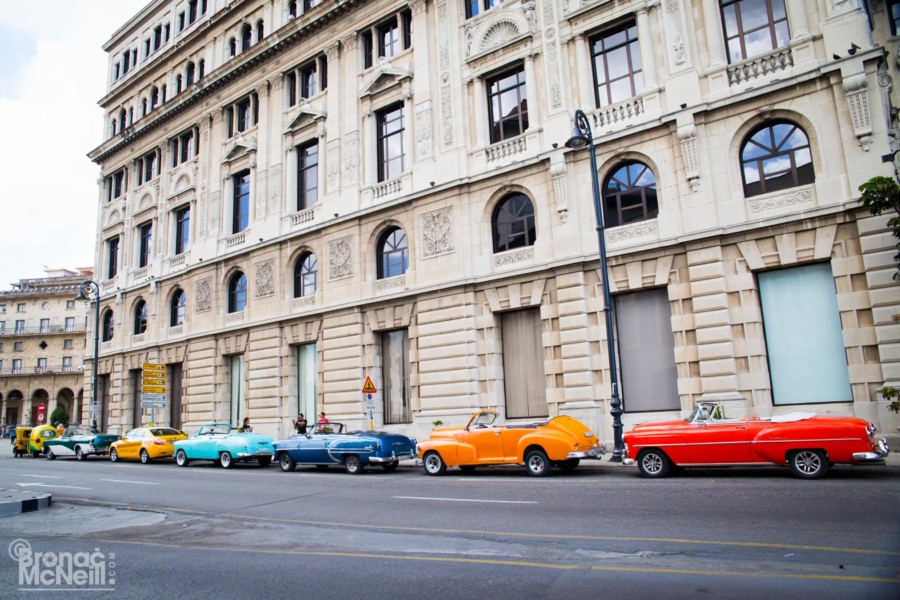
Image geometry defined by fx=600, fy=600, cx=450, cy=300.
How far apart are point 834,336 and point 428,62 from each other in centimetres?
1855

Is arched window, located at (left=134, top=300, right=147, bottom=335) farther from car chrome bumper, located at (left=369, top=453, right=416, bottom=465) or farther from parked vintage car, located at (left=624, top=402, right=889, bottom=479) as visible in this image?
parked vintage car, located at (left=624, top=402, right=889, bottom=479)

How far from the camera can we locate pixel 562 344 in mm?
20438

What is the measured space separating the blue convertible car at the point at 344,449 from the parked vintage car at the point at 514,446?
1.57 m

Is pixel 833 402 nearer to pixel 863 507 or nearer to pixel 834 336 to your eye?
pixel 834 336

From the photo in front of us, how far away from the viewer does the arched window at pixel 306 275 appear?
2938 cm

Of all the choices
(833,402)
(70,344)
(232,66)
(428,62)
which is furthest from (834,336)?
(70,344)

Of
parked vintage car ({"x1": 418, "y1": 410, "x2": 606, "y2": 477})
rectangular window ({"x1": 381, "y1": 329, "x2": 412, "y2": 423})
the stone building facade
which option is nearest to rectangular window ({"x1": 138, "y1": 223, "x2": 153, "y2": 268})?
the stone building facade

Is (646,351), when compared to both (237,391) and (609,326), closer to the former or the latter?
(609,326)

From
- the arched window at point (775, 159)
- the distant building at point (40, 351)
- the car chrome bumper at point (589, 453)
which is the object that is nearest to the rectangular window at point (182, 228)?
the car chrome bumper at point (589, 453)

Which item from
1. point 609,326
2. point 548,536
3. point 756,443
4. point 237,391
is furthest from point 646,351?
point 237,391

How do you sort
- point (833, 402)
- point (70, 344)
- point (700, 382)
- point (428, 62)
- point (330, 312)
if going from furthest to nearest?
point (70, 344) < point (330, 312) < point (428, 62) < point (700, 382) < point (833, 402)

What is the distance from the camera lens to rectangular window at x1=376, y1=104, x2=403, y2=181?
27125 mm

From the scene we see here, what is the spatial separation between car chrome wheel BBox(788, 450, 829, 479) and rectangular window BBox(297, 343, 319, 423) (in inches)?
829

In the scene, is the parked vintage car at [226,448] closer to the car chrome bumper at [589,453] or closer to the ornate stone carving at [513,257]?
the ornate stone carving at [513,257]
